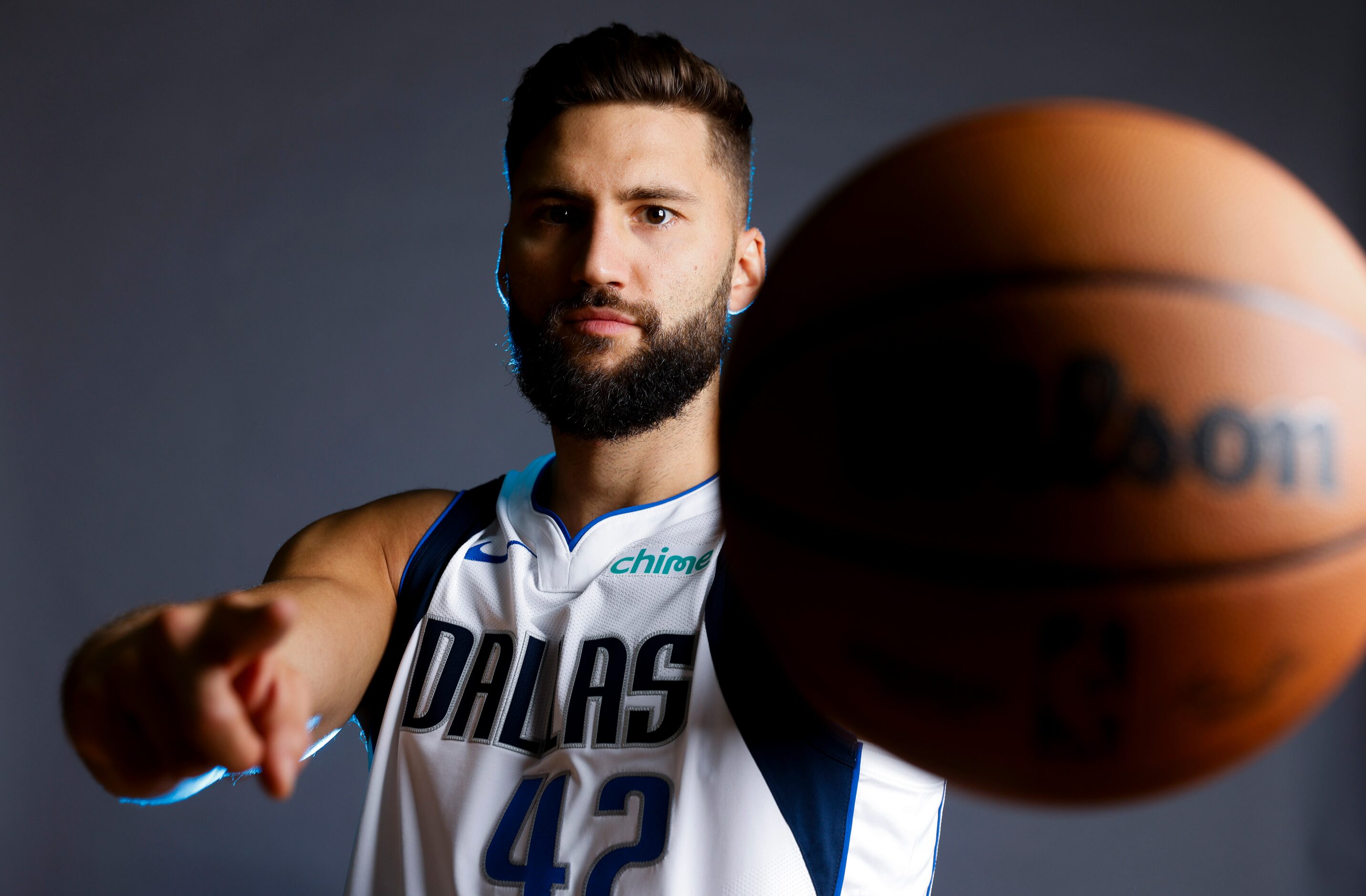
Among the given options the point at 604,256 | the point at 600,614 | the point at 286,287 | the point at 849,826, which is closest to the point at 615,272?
the point at 604,256

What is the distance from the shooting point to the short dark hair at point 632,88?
3.69 ft

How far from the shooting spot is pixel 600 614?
3.22ft

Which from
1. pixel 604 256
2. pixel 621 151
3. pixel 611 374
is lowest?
pixel 611 374

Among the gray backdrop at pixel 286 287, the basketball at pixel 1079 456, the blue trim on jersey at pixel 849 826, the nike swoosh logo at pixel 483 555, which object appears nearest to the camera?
the basketball at pixel 1079 456

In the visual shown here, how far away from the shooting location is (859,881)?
840mm

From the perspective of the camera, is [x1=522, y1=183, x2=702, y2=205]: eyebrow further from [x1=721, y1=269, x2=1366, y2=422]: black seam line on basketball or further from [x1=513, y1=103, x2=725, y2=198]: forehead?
[x1=721, y1=269, x2=1366, y2=422]: black seam line on basketball

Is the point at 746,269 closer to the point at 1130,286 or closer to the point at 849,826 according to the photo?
the point at 849,826

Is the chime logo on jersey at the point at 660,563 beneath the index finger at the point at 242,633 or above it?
above

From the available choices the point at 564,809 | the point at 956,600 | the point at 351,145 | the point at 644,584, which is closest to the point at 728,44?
the point at 351,145

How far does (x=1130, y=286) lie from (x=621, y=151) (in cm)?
72

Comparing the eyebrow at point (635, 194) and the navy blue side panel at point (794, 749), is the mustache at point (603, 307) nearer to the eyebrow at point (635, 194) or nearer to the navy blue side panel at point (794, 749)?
the eyebrow at point (635, 194)

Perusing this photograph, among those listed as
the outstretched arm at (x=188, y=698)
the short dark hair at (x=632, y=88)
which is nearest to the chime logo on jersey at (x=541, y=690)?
the outstretched arm at (x=188, y=698)

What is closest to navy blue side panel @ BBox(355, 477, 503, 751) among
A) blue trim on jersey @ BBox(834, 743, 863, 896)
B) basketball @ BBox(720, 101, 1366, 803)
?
blue trim on jersey @ BBox(834, 743, 863, 896)

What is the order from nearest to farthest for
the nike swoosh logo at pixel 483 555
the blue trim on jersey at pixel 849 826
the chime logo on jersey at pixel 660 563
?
the blue trim on jersey at pixel 849 826 → the chime logo on jersey at pixel 660 563 → the nike swoosh logo at pixel 483 555
